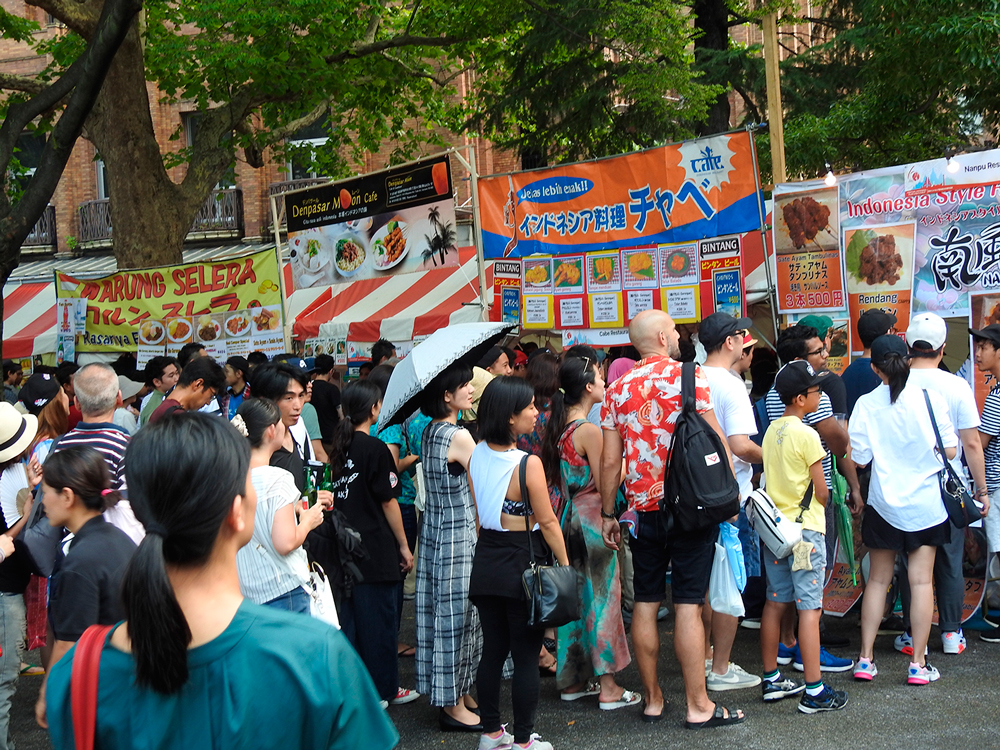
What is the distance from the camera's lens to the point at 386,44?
47.1 feet

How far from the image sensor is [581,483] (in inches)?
219

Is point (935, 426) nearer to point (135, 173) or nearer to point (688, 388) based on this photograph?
point (688, 388)

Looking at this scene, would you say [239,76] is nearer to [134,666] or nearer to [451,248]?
[451,248]

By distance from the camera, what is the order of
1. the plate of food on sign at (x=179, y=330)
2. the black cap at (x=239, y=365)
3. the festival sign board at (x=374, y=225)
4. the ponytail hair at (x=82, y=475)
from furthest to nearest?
the plate of food on sign at (x=179, y=330)
the festival sign board at (x=374, y=225)
the black cap at (x=239, y=365)
the ponytail hair at (x=82, y=475)

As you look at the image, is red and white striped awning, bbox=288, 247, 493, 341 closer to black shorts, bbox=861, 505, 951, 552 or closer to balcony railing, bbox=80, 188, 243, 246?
black shorts, bbox=861, 505, 951, 552

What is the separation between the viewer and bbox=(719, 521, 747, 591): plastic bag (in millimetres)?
5082

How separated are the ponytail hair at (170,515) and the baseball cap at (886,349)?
15.2 feet

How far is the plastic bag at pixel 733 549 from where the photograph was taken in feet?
16.7

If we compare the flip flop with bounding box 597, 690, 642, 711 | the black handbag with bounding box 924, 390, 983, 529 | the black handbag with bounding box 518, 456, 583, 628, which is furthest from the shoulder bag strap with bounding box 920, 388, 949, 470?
the black handbag with bounding box 518, 456, 583, 628

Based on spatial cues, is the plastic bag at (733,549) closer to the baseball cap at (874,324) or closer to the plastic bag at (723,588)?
the plastic bag at (723,588)

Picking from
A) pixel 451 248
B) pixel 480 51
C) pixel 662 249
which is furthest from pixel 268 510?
pixel 480 51

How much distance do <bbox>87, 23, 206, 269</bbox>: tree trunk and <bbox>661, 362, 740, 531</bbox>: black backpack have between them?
9487 mm

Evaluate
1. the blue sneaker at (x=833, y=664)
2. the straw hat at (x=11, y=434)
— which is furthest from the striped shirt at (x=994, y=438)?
the straw hat at (x=11, y=434)

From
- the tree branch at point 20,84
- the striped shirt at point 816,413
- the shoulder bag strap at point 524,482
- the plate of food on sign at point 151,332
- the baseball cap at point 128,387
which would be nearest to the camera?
the shoulder bag strap at point 524,482
